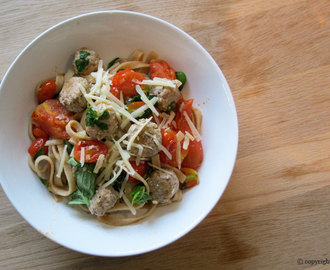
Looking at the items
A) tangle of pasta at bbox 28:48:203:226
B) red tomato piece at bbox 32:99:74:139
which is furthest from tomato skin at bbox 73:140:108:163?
red tomato piece at bbox 32:99:74:139

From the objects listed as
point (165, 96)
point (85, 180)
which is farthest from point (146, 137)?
point (85, 180)

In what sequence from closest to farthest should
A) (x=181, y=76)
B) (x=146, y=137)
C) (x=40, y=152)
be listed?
(x=146, y=137)
(x=40, y=152)
(x=181, y=76)

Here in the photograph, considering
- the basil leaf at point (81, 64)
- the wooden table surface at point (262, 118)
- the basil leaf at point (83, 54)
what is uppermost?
the basil leaf at point (83, 54)

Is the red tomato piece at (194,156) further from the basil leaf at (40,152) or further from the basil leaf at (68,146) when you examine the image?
the basil leaf at (40,152)

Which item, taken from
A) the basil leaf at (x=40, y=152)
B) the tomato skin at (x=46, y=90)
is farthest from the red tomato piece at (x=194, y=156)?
the tomato skin at (x=46, y=90)

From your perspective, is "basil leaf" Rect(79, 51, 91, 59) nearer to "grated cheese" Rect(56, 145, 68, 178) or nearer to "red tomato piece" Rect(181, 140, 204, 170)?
"grated cheese" Rect(56, 145, 68, 178)

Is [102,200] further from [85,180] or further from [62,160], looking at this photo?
[62,160]
